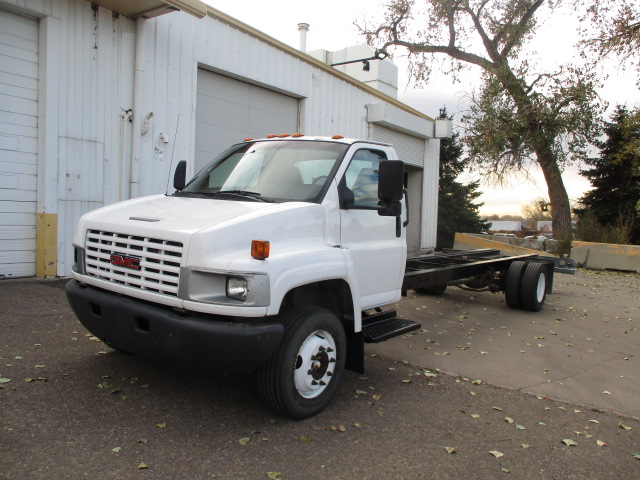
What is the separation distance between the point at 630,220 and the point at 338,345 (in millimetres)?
20822

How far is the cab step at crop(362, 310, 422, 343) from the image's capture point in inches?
177

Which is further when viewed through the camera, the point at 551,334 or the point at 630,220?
the point at 630,220

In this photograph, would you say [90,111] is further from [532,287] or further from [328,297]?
[532,287]

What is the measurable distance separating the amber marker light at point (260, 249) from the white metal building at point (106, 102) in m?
5.97

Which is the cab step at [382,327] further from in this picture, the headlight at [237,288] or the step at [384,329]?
the headlight at [237,288]

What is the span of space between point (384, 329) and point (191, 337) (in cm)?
196

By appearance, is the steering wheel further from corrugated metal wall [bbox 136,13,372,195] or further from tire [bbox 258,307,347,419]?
corrugated metal wall [bbox 136,13,372,195]

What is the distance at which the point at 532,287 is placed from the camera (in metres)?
8.52

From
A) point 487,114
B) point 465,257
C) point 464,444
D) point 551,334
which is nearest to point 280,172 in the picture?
point 464,444

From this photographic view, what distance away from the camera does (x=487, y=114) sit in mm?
21500

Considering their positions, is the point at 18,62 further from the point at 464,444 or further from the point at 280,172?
the point at 464,444

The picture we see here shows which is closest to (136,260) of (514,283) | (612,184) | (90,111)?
(90,111)

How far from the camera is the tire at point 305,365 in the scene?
363 cm

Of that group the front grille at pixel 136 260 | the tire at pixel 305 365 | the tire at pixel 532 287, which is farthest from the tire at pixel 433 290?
the front grille at pixel 136 260
